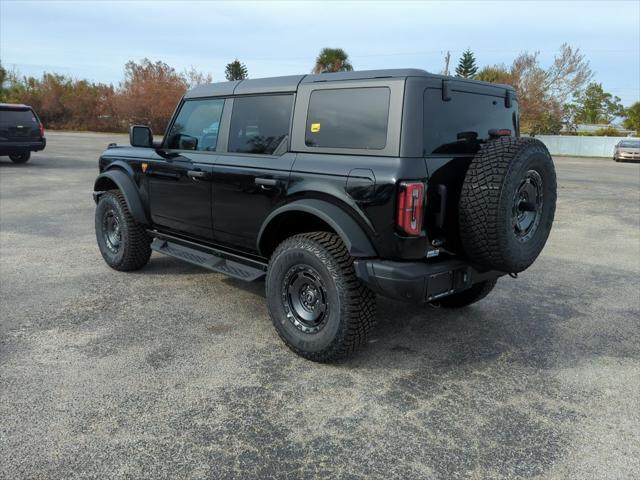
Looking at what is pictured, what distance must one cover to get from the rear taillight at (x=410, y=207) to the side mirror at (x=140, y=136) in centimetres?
294

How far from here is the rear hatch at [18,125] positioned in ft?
47.7

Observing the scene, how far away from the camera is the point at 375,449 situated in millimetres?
2592

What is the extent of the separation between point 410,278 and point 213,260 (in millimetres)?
2007

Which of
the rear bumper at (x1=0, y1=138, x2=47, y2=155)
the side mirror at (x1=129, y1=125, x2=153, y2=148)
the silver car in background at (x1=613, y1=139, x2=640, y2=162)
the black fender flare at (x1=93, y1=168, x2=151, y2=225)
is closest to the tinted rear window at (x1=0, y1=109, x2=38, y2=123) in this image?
the rear bumper at (x1=0, y1=138, x2=47, y2=155)

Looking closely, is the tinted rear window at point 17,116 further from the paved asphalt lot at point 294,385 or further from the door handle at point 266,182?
the door handle at point 266,182

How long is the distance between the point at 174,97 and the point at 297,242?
1957 inches

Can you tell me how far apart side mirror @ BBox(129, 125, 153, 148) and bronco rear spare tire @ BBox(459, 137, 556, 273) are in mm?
3155

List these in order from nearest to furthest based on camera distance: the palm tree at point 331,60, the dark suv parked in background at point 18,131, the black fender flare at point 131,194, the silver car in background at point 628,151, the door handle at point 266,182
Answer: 1. the door handle at point 266,182
2. the black fender flare at point 131,194
3. the dark suv parked in background at point 18,131
4. the silver car in background at point 628,151
5. the palm tree at point 331,60

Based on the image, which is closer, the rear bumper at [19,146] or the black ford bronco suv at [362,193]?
the black ford bronco suv at [362,193]

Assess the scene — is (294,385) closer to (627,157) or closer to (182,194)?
(182,194)

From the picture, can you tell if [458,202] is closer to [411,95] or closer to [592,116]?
[411,95]

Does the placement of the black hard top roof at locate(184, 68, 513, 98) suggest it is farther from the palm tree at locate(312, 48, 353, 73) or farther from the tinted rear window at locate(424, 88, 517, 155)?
the palm tree at locate(312, 48, 353, 73)

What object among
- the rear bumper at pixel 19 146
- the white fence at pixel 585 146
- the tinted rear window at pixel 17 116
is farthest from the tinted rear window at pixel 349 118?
the white fence at pixel 585 146

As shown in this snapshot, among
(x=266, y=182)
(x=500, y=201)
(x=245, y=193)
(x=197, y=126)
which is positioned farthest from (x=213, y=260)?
(x=500, y=201)
